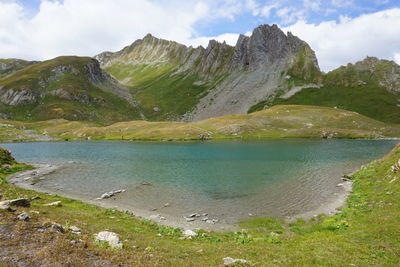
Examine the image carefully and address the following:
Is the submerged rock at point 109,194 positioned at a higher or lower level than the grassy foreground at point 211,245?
lower

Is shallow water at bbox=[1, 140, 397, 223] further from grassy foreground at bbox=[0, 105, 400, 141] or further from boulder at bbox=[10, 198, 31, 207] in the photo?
grassy foreground at bbox=[0, 105, 400, 141]

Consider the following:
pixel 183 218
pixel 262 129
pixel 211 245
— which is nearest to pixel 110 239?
pixel 211 245

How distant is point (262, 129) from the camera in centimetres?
15975

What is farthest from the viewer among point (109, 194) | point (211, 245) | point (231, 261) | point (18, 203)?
point (109, 194)

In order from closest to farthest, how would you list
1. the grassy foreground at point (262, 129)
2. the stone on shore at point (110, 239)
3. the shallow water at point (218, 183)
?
the stone on shore at point (110, 239) < the shallow water at point (218, 183) < the grassy foreground at point (262, 129)

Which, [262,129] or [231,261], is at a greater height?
[231,261]

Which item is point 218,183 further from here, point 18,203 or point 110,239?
point 110,239

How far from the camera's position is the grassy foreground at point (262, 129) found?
148 m

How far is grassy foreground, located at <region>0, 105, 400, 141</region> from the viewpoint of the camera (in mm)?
148250

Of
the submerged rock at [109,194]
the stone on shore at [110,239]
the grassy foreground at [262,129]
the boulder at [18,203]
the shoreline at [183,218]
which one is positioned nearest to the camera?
the stone on shore at [110,239]

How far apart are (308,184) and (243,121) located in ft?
410

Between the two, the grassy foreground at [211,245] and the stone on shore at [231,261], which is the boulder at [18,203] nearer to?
the grassy foreground at [211,245]

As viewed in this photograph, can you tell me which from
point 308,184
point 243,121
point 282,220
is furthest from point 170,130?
point 282,220

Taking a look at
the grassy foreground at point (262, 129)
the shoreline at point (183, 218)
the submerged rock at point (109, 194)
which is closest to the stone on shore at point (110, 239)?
the shoreline at point (183, 218)
